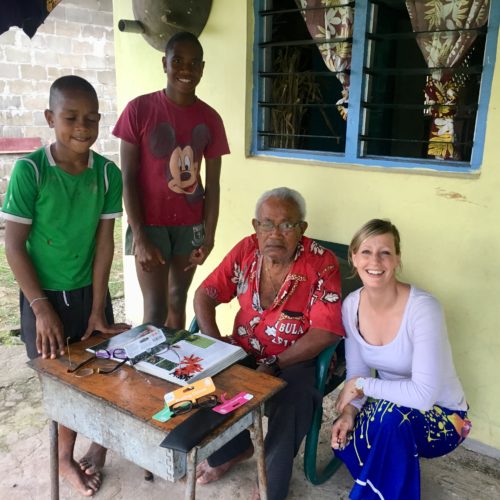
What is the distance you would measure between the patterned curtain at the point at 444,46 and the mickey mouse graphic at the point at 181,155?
3.77 feet

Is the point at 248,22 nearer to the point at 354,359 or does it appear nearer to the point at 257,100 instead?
the point at 257,100

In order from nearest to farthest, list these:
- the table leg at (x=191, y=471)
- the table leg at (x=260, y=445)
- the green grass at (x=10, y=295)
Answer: the table leg at (x=191, y=471)
the table leg at (x=260, y=445)
the green grass at (x=10, y=295)

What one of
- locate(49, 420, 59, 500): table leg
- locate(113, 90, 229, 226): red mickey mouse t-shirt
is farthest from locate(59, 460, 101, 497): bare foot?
locate(113, 90, 229, 226): red mickey mouse t-shirt

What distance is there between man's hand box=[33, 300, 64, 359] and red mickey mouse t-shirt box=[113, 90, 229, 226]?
0.82 meters

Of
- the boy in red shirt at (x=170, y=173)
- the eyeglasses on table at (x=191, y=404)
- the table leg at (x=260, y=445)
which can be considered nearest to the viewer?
the eyeglasses on table at (x=191, y=404)

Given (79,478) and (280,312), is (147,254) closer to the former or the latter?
(280,312)

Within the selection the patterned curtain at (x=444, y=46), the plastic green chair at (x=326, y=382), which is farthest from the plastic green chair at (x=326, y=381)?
the patterned curtain at (x=444, y=46)

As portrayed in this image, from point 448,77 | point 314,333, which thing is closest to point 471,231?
point 448,77

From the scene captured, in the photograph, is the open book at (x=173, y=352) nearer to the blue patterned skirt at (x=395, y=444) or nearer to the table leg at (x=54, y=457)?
the table leg at (x=54, y=457)

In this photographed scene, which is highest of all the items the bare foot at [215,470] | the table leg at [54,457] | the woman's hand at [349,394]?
the woman's hand at [349,394]

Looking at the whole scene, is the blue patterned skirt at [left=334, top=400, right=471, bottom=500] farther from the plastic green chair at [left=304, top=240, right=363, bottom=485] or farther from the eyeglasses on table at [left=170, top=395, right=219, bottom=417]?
the eyeglasses on table at [left=170, top=395, right=219, bottom=417]

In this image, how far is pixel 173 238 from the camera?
2.67 meters

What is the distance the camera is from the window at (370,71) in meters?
2.35

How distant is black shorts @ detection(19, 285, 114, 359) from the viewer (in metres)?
2.04
